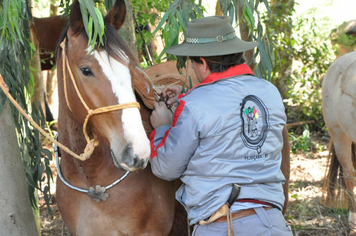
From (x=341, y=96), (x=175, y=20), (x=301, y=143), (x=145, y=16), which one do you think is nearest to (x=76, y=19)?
(x=175, y=20)

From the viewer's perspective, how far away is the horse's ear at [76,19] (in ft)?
7.35

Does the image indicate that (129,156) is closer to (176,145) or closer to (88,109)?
(176,145)

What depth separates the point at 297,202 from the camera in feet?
17.5

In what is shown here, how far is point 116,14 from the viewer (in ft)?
8.05

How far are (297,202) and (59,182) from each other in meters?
3.51

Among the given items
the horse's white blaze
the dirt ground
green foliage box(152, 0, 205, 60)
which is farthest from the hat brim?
the dirt ground

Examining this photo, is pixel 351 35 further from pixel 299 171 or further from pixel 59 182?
pixel 59 182

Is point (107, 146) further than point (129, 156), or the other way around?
point (107, 146)

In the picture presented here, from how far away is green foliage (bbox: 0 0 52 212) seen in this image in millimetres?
2374

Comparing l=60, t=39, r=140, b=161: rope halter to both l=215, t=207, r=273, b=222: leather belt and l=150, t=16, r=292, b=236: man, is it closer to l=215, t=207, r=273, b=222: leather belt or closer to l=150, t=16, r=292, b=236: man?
l=150, t=16, r=292, b=236: man

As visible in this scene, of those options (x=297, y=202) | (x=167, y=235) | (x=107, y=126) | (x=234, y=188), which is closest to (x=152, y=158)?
(x=107, y=126)

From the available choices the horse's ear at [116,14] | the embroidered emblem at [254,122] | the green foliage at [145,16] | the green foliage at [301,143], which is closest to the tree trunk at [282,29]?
the green foliage at [301,143]

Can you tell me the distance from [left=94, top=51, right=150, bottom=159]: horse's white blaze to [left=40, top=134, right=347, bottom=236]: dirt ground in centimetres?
208

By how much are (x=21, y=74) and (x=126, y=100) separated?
116 centimetres
